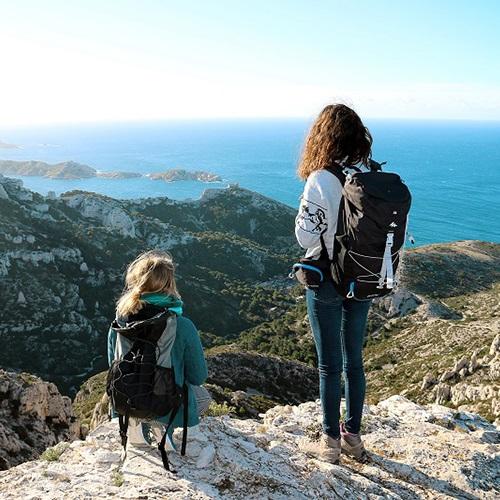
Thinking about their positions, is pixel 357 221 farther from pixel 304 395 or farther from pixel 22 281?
pixel 22 281

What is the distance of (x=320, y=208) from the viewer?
11.8ft

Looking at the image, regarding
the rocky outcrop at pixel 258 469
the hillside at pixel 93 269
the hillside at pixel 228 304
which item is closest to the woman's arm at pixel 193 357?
the rocky outcrop at pixel 258 469

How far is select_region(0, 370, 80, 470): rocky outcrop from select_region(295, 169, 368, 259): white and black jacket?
8213 millimetres

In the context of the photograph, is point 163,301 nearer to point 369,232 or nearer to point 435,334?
point 369,232

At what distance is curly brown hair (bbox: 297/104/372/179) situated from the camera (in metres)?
3.72

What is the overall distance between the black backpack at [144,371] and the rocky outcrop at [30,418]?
22.0ft

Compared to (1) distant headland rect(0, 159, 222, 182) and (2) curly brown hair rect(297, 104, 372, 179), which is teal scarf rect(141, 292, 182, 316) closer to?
(2) curly brown hair rect(297, 104, 372, 179)

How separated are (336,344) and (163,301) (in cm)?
153

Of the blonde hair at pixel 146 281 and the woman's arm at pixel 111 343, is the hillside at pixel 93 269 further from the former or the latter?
the blonde hair at pixel 146 281

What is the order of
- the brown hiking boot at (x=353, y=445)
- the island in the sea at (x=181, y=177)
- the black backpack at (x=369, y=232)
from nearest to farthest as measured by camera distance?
the black backpack at (x=369, y=232) → the brown hiking boot at (x=353, y=445) → the island in the sea at (x=181, y=177)

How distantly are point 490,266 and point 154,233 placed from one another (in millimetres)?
51114

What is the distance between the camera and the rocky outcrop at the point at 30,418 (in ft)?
30.6

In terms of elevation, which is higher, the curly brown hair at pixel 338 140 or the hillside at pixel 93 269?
the curly brown hair at pixel 338 140

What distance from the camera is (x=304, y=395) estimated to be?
2555cm
